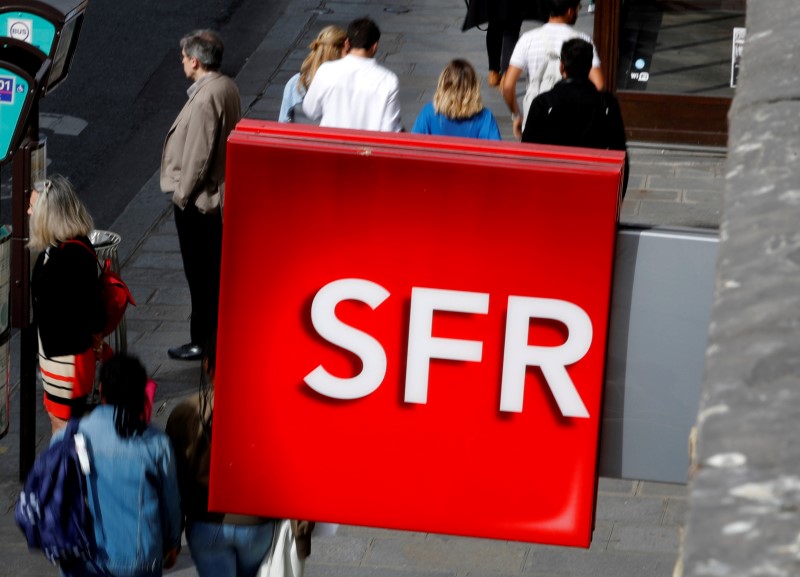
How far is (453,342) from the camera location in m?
4.07

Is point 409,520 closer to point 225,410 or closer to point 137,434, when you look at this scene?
point 225,410

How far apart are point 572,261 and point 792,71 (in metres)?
1.76

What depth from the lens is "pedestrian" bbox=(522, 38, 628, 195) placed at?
7531 mm

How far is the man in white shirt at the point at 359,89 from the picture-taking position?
839 centimetres

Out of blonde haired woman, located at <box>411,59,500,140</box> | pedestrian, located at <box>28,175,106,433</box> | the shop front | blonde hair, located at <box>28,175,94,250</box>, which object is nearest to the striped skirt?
pedestrian, located at <box>28,175,106,433</box>

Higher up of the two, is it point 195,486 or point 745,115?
point 745,115

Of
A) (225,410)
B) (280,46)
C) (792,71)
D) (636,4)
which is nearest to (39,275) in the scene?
(225,410)

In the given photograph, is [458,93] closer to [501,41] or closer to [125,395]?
[125,395]

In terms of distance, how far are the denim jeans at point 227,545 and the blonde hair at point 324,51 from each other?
4.27 metres

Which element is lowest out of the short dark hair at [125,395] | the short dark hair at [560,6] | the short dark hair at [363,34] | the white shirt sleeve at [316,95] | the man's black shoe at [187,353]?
the man's black shoe at [187,353]

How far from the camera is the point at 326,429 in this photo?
431 cm

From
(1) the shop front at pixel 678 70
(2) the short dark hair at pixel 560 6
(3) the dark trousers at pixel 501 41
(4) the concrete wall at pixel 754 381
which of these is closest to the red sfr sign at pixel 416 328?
(4) the concrete wall at pixel 754 381

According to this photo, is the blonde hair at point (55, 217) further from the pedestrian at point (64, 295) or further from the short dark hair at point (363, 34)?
the short dark hair at point (363, 34)

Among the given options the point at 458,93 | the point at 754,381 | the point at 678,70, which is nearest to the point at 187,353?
the point at 458,93
